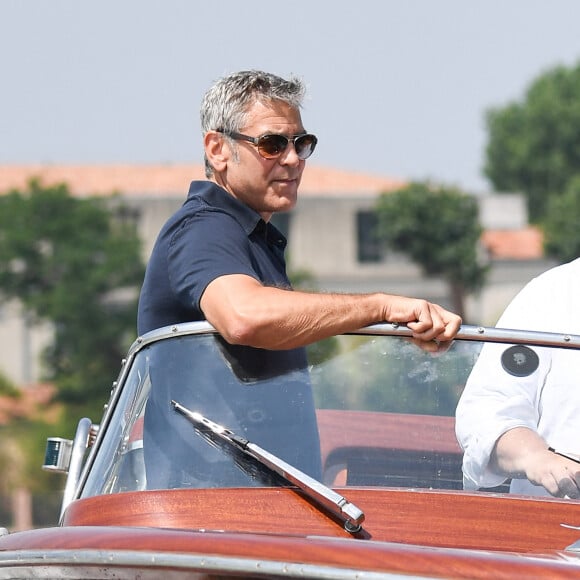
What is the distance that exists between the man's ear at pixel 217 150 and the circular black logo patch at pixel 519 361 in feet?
2.95

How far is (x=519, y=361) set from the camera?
369 cm

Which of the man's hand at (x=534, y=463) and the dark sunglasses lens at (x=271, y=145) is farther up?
the dark sunglasses lens at (x=271, y=145)

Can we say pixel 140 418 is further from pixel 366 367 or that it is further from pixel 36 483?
pixel 36 483

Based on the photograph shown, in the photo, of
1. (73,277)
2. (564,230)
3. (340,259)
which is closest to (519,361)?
A: (73,277)

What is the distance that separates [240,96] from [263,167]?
20 centimetres

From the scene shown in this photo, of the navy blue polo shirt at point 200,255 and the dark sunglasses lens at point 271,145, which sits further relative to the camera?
the dark sunglasses lens at point 271,145

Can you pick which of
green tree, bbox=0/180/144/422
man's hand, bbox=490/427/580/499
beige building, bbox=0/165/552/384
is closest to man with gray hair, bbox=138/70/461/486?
man's hand, bbox=490/427/580/499

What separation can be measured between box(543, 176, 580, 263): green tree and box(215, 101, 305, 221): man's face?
151 feet

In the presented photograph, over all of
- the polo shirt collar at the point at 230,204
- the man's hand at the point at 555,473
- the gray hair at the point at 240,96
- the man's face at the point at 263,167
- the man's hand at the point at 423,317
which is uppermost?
the gray hair at the point at 240,96

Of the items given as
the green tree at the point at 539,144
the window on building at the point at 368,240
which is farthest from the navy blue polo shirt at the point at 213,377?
the green tree at the point at 539,144

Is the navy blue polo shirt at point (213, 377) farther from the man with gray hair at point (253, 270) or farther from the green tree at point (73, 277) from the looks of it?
the green tree at point (73, 277)

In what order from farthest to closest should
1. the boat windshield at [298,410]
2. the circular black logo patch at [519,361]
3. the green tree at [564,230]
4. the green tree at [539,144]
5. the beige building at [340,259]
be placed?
the green tree at [539,144] → the green tree at [564,230] → the beige building at [340,259] → the circular black logo patch at [519,361] → the boat windshield at [298,410]

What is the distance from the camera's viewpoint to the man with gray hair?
335 cm

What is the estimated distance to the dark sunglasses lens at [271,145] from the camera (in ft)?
12.6
